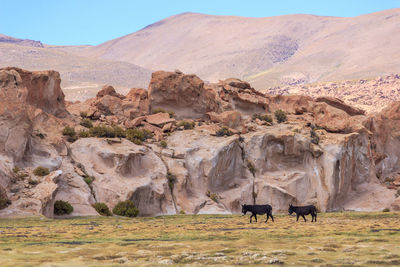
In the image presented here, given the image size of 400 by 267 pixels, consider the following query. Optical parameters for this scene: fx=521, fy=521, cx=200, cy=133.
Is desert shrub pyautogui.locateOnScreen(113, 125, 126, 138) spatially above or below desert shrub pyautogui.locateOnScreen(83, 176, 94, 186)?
above

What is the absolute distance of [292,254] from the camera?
1664 centimetres

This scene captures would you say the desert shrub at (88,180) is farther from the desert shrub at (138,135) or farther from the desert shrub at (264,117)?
the desert shrub at (264,117)

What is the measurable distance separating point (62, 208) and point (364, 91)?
13810 cm

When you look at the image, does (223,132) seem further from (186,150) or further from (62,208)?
(62,208)

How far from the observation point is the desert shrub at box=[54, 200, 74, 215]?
3822 centimetres

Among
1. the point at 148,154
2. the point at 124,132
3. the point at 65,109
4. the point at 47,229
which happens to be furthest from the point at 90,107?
the point at 47,229

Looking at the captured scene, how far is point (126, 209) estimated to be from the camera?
1625 inches

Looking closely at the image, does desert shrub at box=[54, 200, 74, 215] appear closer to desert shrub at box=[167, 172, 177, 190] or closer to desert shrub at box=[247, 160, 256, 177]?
desert shrub at box=[167, 172, 177, 190]

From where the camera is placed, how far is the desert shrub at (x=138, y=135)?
51409 mm


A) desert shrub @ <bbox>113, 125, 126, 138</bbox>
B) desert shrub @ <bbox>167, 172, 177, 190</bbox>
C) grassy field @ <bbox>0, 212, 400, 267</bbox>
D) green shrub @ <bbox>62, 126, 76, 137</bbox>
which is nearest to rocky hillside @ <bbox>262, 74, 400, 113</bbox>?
desert shrub @ <bbox>113, 125, 126, 138</bbox>

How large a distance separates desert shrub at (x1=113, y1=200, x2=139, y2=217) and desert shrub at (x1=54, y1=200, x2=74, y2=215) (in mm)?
3785

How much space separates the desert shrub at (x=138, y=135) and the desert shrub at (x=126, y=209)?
33.5 ft

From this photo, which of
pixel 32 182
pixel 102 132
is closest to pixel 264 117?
pixel 102 132

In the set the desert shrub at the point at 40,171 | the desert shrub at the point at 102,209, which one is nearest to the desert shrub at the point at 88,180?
the desert shrub at the point at 102,209
